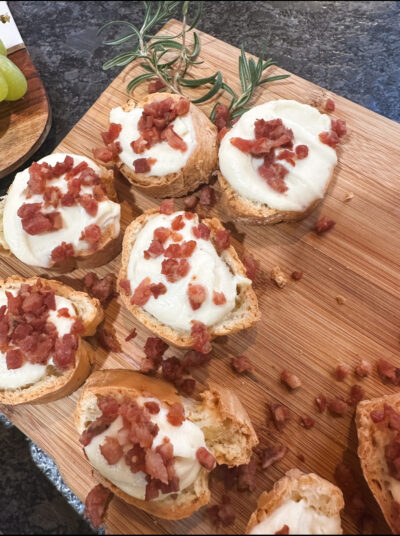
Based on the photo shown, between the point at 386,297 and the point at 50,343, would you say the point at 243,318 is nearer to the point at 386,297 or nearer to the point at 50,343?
the point at 386,297

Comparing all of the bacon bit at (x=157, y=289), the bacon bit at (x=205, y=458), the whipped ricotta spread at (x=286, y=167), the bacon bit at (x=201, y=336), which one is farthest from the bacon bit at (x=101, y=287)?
the bacon bit at (x=205, y=458)

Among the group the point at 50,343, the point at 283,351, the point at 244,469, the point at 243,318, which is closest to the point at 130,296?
the point at 50,343

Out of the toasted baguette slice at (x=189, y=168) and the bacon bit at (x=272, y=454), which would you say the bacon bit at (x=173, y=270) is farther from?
the bacon bit at (x=272, y=454)

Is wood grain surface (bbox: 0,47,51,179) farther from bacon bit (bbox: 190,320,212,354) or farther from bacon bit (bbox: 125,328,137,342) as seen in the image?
bacon bit (bbox: 190,320,212,354)

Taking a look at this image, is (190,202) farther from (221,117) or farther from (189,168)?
(221,117)

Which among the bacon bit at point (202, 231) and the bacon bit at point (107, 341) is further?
the bacon bit at point (107, 341)

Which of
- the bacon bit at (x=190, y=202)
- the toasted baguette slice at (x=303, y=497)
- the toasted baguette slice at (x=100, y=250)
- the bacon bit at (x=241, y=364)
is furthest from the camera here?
the bacon bit at (x=190, y=202)
